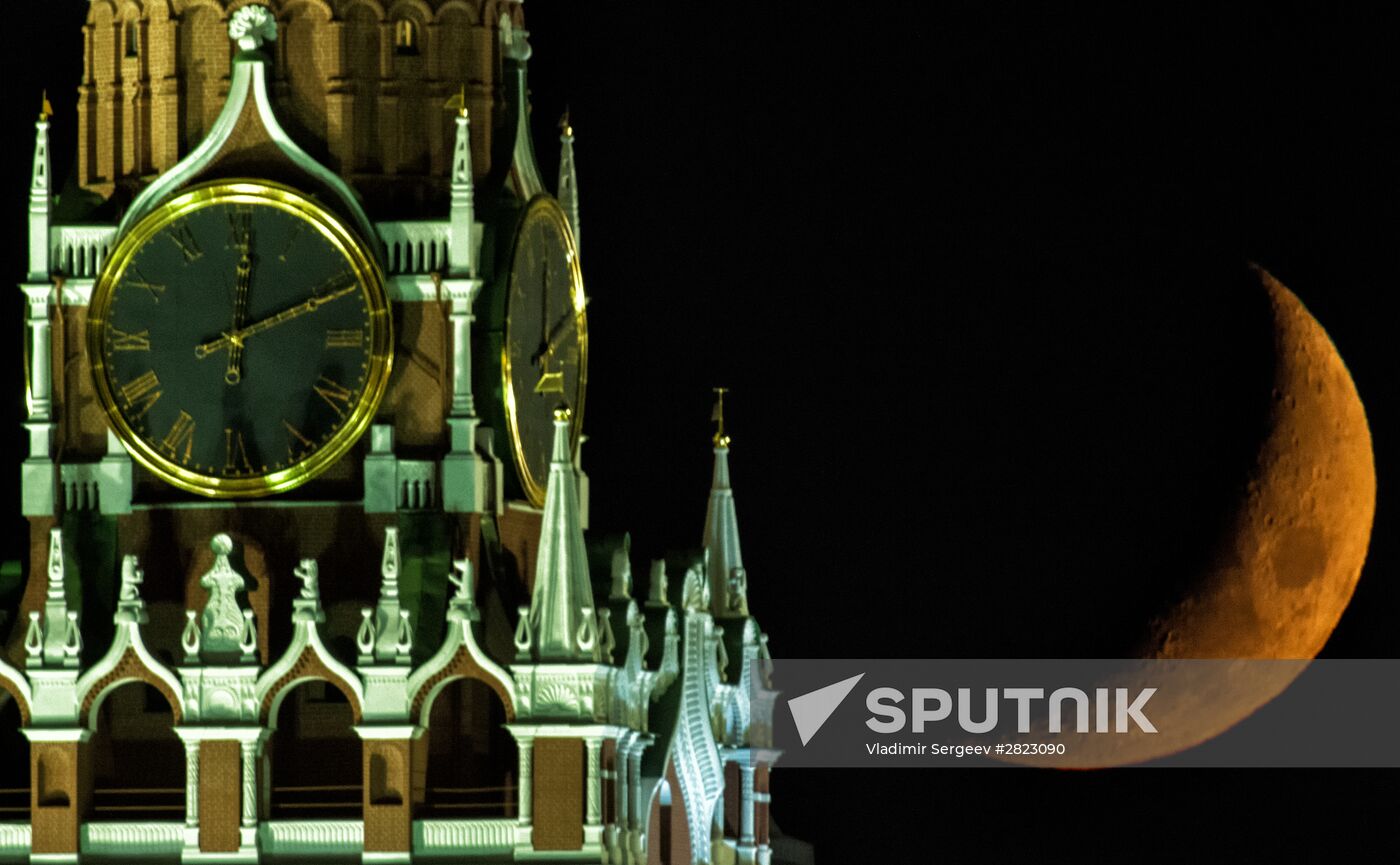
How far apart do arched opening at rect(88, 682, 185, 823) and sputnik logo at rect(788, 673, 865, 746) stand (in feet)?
31.2

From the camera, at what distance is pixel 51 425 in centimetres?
6372

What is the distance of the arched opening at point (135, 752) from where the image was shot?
2493 inches

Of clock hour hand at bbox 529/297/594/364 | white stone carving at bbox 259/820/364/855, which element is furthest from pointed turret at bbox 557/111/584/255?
white stone carving at bbox 259/820/364/855

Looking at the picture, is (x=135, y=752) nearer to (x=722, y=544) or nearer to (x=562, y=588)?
(x=562, y=588)

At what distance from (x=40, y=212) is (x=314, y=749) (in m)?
5.47

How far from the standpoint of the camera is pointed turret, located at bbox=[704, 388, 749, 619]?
68.1m

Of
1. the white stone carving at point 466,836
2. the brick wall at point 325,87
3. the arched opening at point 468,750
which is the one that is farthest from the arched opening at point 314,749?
the brick wall at point 325,87

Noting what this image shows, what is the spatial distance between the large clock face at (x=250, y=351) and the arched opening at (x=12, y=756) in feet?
9.18

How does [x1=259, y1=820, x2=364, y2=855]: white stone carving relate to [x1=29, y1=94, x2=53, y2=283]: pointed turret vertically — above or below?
below

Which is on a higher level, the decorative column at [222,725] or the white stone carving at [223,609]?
the white stone carving at [223,609]

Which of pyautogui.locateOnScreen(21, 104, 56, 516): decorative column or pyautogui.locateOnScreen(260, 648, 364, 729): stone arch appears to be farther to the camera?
pyautogui.locateOnScreen(21, 104, 56, 516): decorative column

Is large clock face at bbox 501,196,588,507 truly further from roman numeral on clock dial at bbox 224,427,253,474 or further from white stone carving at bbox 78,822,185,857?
white stone carving at bbox 78,822,185,857

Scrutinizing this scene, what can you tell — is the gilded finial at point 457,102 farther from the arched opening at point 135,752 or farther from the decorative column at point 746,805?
the decorative column at point 746,805

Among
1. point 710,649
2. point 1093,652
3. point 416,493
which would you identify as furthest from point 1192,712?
point 416,493
